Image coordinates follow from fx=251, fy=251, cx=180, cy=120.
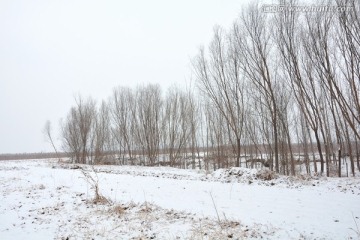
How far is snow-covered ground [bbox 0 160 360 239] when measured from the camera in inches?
214

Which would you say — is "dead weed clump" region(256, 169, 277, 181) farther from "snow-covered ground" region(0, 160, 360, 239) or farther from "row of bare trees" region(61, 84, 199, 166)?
"row of bare trees" region(61, 84, 199, 166)

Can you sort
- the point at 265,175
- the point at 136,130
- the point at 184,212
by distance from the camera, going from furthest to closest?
the point at 136,130 < the point at 265,175 < the point at 184,212

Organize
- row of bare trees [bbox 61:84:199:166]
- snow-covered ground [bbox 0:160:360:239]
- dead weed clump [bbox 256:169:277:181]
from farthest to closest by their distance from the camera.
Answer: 1. row of bare trees [bbox 61:84:199:166]
2. dead weed clump [bbox 256:169:277:181]
3. snow-covered ground [bbox 0:160:360:239]

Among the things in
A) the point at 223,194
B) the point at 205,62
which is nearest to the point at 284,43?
the point at 205,62

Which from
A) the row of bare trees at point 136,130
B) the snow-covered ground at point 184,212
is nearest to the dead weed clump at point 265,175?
the snow-covered ground at point 184,212

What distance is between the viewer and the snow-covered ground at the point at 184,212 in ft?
17.8

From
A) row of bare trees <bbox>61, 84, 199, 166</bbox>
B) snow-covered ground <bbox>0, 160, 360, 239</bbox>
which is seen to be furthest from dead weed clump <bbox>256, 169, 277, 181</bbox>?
row of bare trees <bbox>61, 84, 199, 166</bbox>

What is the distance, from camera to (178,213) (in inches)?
272

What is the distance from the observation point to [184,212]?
6.95 m

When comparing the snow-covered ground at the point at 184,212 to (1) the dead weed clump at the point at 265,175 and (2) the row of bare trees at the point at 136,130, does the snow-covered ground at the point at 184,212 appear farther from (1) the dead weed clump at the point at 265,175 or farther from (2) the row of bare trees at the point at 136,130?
(2) the row of bare trees at the point at 136,130

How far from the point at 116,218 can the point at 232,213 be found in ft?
10.2

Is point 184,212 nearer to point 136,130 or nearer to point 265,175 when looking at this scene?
point 265,175

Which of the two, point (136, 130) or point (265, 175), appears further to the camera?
point (136, 130)

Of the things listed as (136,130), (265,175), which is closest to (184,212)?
(265,175)
